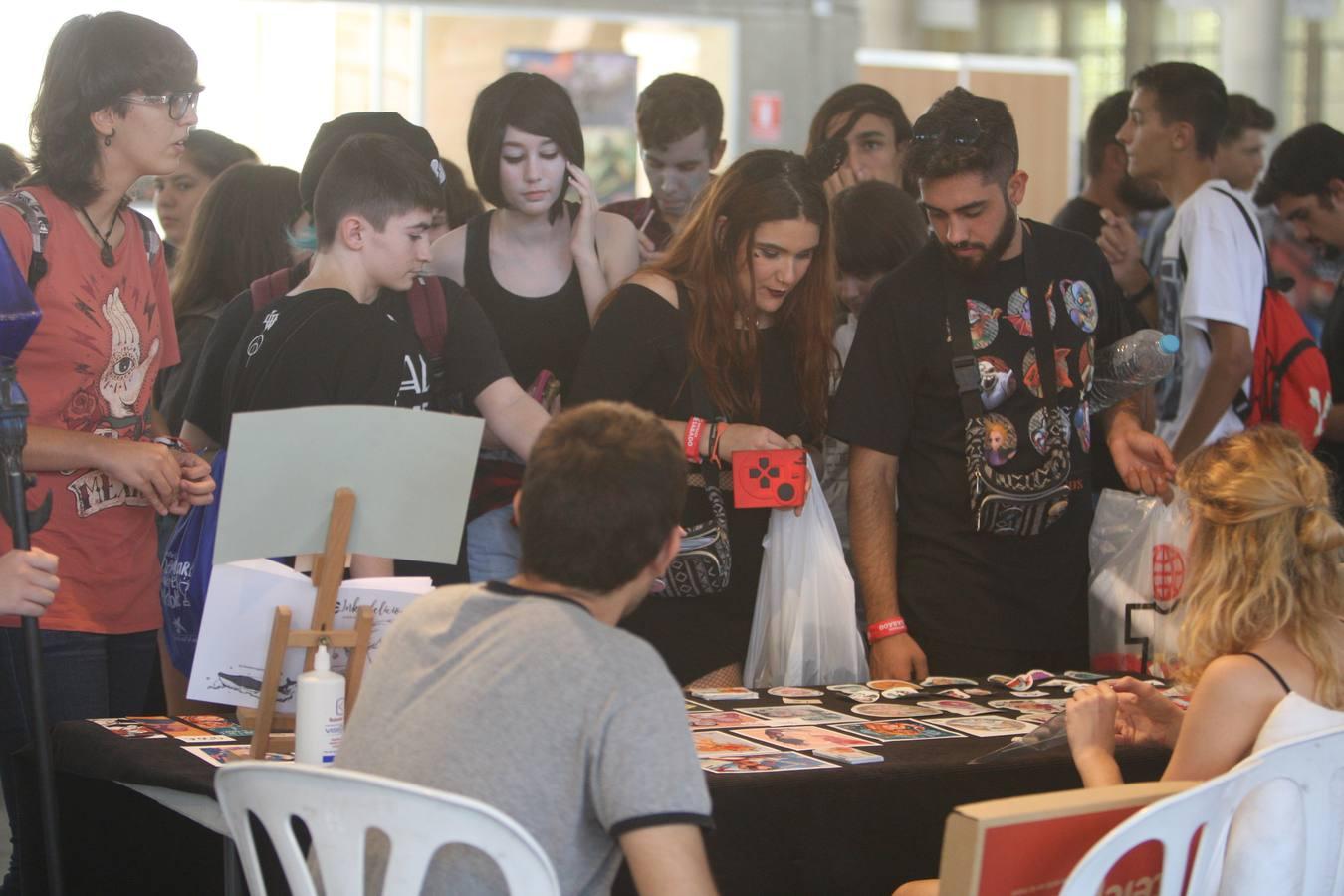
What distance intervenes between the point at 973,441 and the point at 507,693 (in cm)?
159

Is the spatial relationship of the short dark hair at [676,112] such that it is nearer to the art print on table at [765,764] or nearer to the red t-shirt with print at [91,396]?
the red t-shirt with print at [91,396]

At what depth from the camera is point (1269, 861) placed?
6.28ft

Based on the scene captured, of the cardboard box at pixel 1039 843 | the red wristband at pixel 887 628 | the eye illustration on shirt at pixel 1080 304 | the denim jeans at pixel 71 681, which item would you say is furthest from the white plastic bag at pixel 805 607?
the cardboard box at pixel 1039 843

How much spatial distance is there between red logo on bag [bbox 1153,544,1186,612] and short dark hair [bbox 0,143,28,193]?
264 cm

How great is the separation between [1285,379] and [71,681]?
9.65 ft

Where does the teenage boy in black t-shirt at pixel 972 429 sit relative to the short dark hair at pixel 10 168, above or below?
below

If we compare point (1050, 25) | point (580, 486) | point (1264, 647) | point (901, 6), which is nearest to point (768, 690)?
point (1264, 647)

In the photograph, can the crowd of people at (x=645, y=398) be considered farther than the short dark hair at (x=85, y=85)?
No

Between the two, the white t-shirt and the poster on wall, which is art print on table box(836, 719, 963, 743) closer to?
the white t-shirt

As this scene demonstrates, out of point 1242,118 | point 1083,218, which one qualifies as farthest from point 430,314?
point 1242,118

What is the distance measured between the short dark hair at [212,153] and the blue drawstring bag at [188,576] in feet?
5.81

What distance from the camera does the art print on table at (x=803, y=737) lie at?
7.72ft

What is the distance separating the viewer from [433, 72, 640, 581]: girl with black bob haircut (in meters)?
3.32

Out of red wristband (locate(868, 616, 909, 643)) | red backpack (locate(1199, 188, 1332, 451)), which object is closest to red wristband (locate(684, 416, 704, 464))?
red wristband (locate(868, 616, 909, 643))
